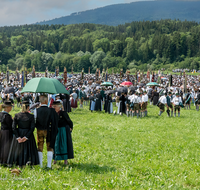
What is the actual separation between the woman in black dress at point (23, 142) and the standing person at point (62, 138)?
2.05 feet

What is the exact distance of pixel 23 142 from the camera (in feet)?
20.2

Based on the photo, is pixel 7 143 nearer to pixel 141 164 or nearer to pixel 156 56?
pixel 141 164

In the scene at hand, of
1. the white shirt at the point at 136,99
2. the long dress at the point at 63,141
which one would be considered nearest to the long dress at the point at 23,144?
the long dress at the point at 63,141

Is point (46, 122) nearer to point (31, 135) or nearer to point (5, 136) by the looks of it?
point (31, 135)

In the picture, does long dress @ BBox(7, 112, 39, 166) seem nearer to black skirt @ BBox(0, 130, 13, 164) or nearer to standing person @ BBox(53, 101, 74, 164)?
black skirt @ BBox(0, 130, 13, 164)

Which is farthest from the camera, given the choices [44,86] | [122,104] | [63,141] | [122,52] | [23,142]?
[122,52]

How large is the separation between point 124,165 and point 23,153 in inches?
114

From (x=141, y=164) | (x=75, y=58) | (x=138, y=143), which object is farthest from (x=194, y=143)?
(x=75, y=58)

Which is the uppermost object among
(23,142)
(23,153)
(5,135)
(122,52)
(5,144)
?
(122,52)

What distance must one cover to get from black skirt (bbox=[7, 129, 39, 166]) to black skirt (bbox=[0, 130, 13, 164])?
0.59 feet

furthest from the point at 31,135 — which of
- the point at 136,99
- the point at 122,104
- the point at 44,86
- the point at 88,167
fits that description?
the point at 122,104

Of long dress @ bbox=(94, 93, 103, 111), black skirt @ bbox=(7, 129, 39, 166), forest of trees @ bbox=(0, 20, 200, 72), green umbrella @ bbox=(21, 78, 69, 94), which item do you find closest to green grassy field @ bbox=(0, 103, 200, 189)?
black skirt @ bbox=(7, 129, 39, 166)

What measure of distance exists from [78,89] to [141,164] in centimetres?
1694

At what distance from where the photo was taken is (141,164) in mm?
7176
